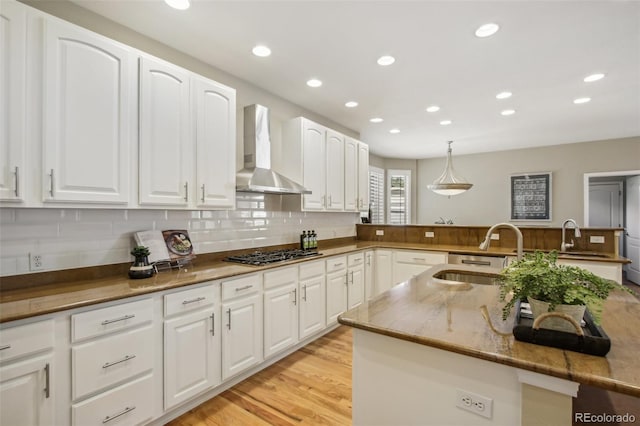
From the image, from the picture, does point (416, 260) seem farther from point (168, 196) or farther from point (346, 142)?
point (168, 196)

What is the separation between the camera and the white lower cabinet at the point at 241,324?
7.46 feet

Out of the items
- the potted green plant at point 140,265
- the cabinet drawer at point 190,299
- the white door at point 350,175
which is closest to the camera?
the cabinet drawer at point 190,299

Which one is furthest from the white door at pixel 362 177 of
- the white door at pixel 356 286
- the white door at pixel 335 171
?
the white door at pixel 356 286

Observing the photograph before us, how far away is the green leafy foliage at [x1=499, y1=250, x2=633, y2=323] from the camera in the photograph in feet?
3.19

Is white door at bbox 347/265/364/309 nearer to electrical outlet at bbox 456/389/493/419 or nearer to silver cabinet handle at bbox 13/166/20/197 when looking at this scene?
electrical outlet at bbox 456/389/493/419

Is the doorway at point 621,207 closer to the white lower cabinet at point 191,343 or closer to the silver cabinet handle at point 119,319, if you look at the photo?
the white lower cabinet at point 191,343

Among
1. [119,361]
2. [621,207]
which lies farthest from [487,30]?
[621,207]

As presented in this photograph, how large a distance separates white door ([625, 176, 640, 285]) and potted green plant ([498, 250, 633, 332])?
640 centimetres

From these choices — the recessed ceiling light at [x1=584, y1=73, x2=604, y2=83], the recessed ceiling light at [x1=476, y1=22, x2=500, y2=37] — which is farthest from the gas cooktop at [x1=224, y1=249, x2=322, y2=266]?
the recessed ceiling light at [x1=584, y1=73, x2=604, y2=83]

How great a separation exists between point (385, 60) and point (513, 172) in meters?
5.05

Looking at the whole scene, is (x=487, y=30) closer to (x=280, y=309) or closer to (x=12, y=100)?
(x=280, y=309)

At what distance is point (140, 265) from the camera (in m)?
2.10

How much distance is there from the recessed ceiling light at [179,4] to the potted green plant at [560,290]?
7.95 feet

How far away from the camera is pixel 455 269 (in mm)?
2443
